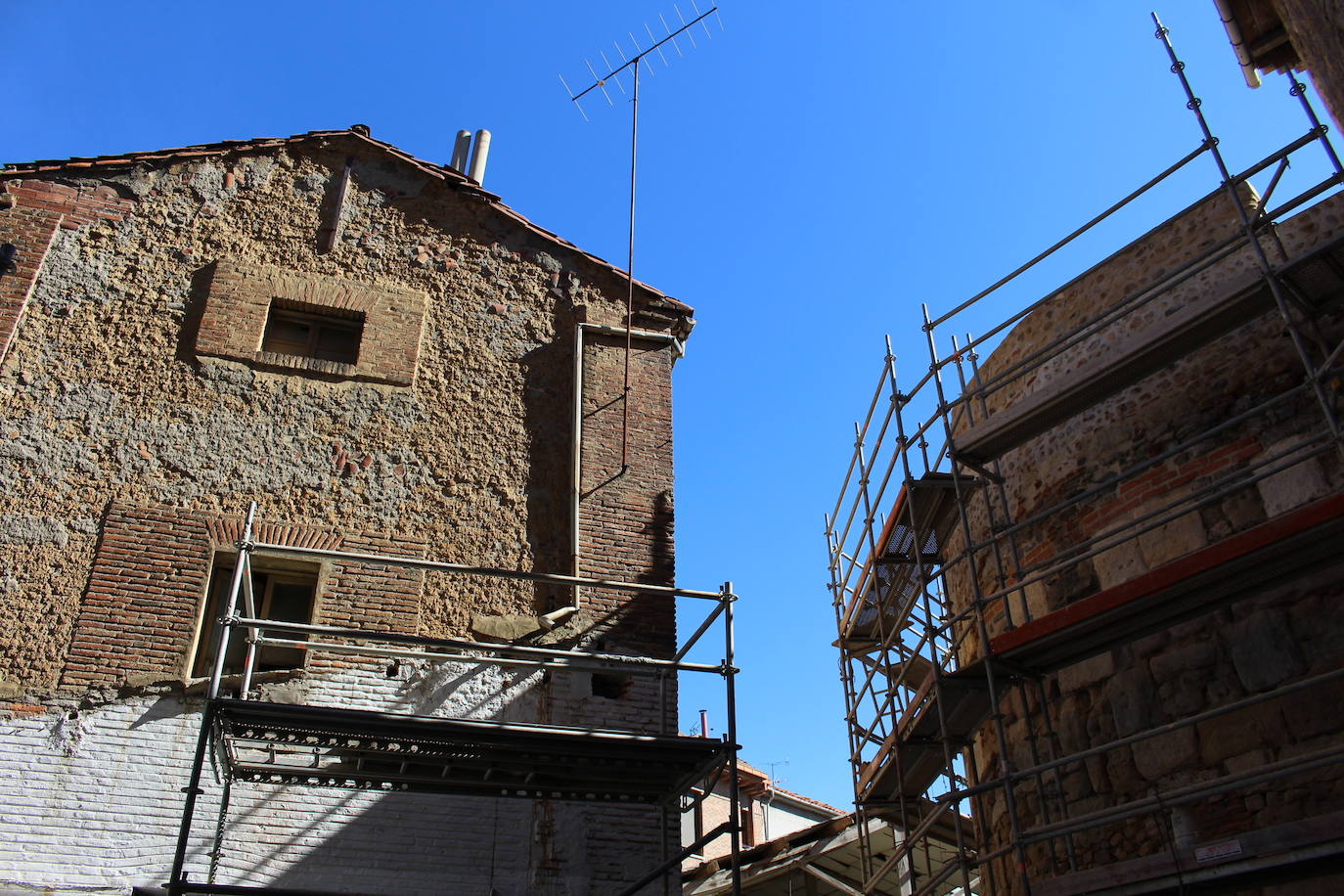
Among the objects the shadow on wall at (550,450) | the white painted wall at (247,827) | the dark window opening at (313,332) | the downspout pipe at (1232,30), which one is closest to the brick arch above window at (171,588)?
the white painted wall at (247,827)

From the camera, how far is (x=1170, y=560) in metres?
6.56

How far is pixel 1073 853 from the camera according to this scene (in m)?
6.46

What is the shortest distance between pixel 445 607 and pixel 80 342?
3.75 meters

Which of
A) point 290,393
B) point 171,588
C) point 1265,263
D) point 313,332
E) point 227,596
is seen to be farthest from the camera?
point 313,332

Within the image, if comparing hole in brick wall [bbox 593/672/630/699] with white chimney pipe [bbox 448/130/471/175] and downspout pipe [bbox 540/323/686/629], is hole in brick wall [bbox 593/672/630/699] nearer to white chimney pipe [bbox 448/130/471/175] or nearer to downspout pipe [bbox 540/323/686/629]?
downspout pipe [bbox 540/323/686/629]

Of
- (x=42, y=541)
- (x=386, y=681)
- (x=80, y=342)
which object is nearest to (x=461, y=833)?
(x=386, y=681)

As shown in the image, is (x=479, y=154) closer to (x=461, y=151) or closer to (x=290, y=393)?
(x=461, y=151)

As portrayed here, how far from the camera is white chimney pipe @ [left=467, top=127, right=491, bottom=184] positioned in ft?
40.3

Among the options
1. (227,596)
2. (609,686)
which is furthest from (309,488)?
(609,686)

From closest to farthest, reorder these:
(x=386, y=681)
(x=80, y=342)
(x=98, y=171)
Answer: (x=386, y=681)
(x=80, y=342)
(x=98, y=171)

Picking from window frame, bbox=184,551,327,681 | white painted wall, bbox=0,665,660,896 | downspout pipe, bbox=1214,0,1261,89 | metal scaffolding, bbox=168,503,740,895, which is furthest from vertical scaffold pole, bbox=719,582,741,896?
downspout pipe, bbox=1214,0,1261,89

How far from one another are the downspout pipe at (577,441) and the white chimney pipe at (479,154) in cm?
322

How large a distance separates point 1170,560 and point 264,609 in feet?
20.9

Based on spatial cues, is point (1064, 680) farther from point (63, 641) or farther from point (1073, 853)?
point (63, 641)
